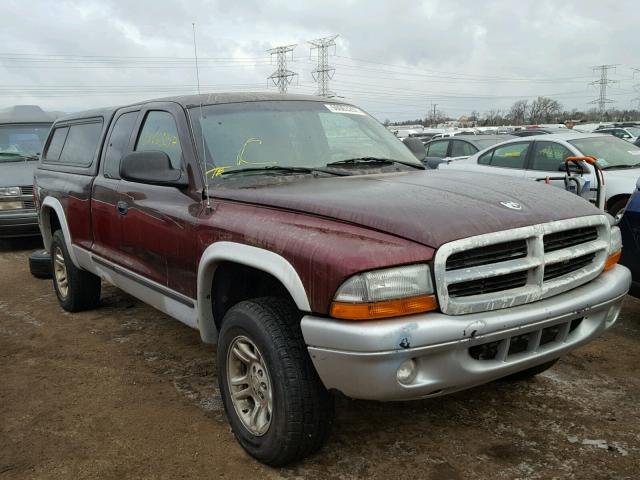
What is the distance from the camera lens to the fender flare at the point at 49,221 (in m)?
5.05

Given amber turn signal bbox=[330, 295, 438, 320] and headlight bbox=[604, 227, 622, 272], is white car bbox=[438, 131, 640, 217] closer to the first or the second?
headlight bbox=[604, 227, 622, 272]

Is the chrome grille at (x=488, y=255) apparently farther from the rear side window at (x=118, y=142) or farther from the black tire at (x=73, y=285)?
the black tire at (x=73, y=285)

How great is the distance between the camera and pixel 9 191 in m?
8.81

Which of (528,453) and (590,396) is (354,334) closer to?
(528,453)

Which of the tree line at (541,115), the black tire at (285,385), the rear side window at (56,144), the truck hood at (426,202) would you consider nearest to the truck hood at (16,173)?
the rear side window at (56,144)

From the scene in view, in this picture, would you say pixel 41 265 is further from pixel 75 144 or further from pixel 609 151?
pixel 609 151

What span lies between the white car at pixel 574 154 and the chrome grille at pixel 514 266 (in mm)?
5017

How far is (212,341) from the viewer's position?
10.9 feet

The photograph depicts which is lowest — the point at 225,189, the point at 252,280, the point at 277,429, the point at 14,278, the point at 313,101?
the point at 14,278

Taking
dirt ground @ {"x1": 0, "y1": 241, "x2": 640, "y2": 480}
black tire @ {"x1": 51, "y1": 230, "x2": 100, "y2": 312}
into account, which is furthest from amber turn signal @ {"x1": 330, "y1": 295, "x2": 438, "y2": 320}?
black tire @ {"x1": 51, "y1": 230, "x2": 100, "y2": 312}

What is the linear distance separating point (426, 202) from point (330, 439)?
1.37 metres

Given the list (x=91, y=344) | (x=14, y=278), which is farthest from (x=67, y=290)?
(x=14, y=278)

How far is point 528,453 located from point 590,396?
856mm

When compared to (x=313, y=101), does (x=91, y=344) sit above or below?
below
